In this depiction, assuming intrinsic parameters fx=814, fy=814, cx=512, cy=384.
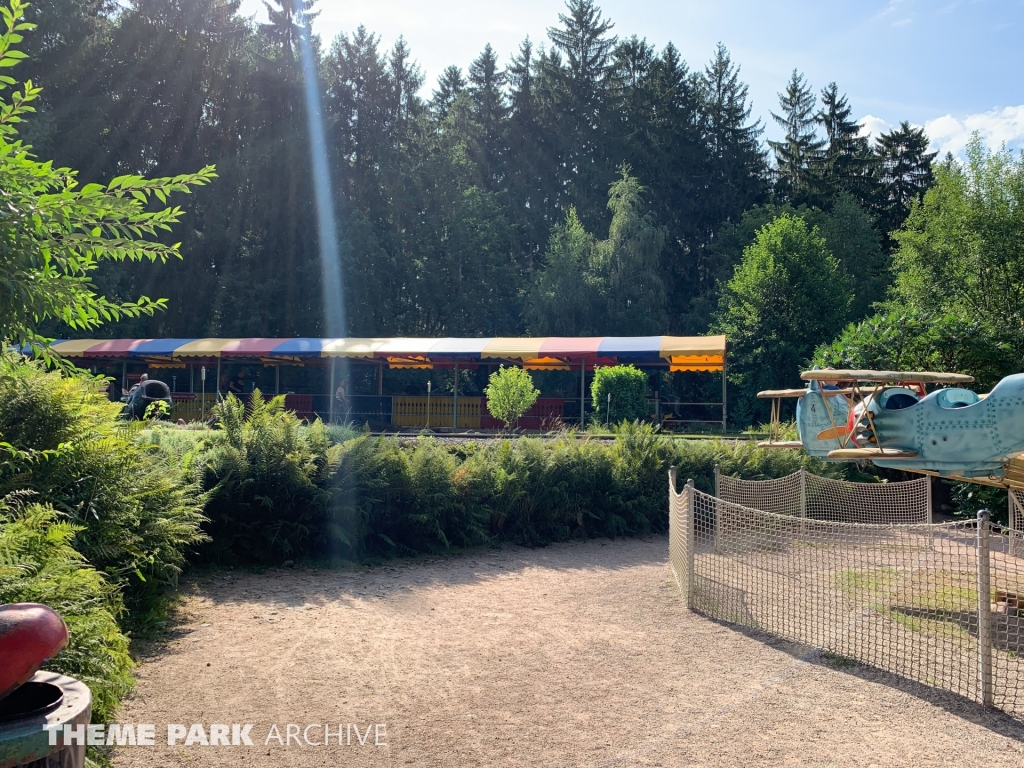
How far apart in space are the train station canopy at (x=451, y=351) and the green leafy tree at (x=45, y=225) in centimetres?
2092

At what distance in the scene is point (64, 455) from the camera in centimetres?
648

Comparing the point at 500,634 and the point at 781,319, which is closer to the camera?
the point at 500,634

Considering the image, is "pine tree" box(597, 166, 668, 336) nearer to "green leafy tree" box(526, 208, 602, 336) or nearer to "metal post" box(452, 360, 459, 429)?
"green leafy tree" box(526, 208, 602, 336)

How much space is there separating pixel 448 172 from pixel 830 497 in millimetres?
37985

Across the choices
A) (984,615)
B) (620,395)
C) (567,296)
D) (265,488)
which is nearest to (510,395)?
(620,395)

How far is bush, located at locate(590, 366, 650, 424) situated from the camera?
23.3m

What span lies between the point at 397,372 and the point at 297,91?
67.0 ft

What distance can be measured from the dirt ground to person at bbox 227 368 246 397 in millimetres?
23157

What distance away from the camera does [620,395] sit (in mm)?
23328

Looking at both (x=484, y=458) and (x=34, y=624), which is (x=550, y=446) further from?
(x=34, y=624)

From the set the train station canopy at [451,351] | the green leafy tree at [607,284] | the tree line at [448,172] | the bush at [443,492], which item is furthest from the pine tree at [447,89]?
the bush at [443,492]

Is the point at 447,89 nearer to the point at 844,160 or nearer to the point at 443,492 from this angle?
the point at 844,160

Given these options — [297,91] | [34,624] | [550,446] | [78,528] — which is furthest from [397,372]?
[34,624]

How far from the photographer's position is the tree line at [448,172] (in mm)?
42719
